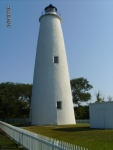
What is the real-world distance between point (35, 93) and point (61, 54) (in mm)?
4801

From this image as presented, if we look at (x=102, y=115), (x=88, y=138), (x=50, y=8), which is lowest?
(x=88, y=138)

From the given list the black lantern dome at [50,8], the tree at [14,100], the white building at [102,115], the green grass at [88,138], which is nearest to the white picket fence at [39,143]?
the green grass at [88,138]

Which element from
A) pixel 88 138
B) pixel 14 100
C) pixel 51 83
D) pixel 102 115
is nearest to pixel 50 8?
pixel 51 83

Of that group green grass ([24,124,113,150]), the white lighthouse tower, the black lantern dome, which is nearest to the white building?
the white lighthouse tower

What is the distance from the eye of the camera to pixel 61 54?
27969mm

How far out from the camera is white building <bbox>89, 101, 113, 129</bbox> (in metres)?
22.0

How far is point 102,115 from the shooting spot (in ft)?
74.6

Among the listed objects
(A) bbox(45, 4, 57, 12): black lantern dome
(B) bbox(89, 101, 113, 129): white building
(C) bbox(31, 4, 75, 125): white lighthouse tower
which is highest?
(A) bbox(45, 4, 57, 12): black lantern dome

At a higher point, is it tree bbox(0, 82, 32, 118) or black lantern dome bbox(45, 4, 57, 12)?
black lantern dome bbox(45, 4, 57, 12)

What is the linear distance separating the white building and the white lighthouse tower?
12.2 ft

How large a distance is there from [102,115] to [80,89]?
2695 cm

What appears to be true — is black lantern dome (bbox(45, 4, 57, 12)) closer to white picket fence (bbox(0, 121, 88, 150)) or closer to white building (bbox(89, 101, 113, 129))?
white building (bbox(89, 101, 113, 129))

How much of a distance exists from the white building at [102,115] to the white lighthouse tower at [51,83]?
3.71 meters

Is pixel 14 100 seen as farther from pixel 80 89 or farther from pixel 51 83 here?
pixel 51 83
